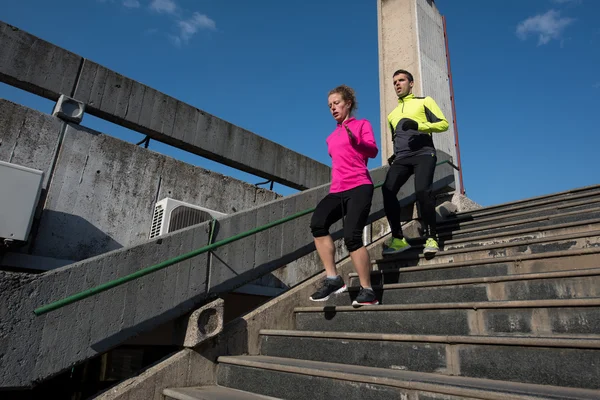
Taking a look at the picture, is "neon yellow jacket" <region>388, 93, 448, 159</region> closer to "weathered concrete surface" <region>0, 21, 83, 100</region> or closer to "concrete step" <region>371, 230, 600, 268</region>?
"concrete step" <region>371, 230, 600, 268</region>

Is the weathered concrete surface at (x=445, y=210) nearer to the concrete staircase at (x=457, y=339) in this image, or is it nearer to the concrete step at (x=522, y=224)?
the concrete step at (x=522, y=224)

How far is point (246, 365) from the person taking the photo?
8.76 ft

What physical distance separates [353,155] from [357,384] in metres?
1.86

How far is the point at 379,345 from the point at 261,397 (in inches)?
33.0

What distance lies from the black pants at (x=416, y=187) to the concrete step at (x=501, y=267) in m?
0.57

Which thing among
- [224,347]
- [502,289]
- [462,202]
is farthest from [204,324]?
[462,202]

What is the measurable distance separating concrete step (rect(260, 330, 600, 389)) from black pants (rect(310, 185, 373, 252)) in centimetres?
76

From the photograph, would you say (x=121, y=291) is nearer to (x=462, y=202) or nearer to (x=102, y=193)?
(x=102, y=193)

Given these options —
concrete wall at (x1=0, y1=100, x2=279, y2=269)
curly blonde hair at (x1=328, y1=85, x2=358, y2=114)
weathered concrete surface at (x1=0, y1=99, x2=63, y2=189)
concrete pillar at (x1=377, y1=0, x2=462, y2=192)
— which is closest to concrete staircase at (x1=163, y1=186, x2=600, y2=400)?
curly blonde hair at (x1=328, y1=85, x2=358, y2=114)

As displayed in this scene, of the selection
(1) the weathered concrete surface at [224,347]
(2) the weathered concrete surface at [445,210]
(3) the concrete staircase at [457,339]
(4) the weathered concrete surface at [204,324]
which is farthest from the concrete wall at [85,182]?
(2) the weathered concrete surface at [445,210]

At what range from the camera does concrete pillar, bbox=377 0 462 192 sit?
7.36 metres

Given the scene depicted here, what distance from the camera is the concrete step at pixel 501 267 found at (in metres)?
2.78

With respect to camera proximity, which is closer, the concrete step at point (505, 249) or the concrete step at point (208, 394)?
the concrete step at point (208, 394)

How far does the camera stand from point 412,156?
4098 mm
